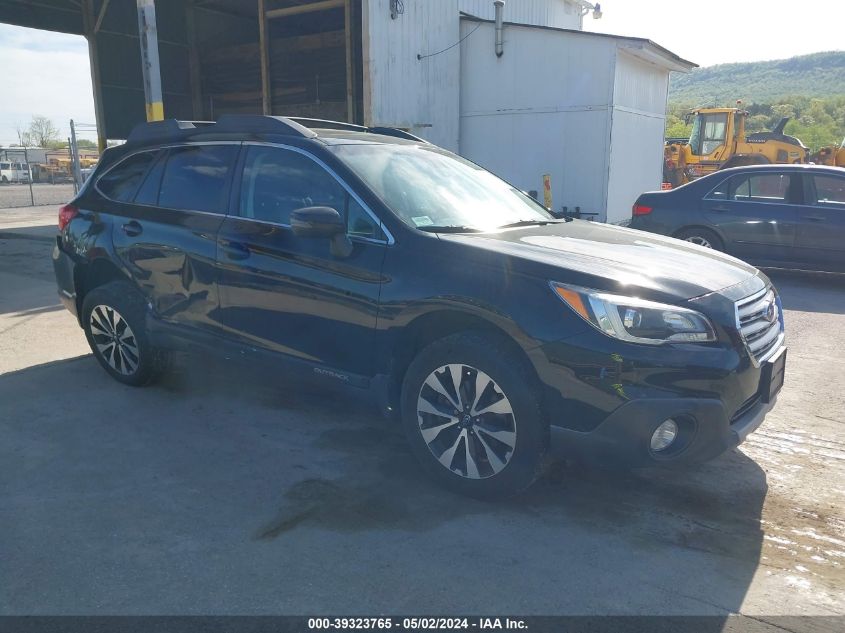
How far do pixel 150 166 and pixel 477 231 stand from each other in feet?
8.26

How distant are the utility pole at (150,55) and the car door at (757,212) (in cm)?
797

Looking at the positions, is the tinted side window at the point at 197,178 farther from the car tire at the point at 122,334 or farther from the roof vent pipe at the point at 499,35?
the roof vent pipe at the point at 499,35

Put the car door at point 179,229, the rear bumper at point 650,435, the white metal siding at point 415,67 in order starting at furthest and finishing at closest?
1. the white metal siding at point 415,67
2. the car door at point 179,229
3. the rear bumper at point 650,435

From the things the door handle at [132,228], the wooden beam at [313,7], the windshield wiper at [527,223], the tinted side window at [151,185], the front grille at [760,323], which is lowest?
the front grille at [760,323]

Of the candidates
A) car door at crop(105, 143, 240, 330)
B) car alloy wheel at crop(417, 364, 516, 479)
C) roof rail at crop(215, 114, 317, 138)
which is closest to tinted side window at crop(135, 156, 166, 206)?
car door at crop(105, 143, 240, 330)

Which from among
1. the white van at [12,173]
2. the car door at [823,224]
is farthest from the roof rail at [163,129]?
the white van at [12,173]

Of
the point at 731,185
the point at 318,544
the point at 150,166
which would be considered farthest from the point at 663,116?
the point at 318,544

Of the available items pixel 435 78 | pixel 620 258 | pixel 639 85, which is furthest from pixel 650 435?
pixel 639 85

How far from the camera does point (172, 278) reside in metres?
4.52

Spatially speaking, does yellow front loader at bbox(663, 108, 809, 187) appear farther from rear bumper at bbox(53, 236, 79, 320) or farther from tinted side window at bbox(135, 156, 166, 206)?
rear bumper at bbox(53, 236, 79, 320)

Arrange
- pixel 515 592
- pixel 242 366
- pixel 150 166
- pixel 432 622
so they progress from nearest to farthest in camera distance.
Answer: pixel 432 622
pixel 515 592
pixel 242 366
pixel 150 166

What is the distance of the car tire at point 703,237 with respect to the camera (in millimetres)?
9188

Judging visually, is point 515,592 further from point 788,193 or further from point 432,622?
point 788,193

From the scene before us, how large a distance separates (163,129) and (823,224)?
7745 mm
